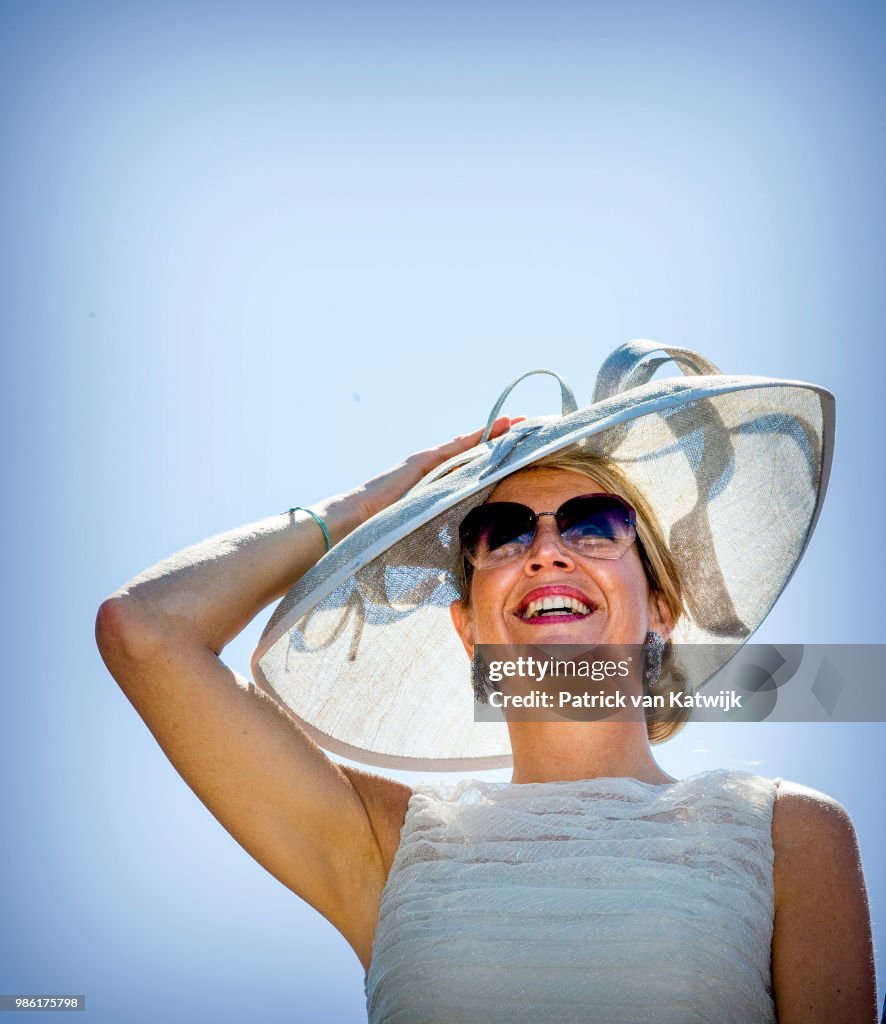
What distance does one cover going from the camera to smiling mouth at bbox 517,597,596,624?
2.82 metres

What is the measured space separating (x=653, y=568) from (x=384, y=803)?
1101mm

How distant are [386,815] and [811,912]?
1098 millimetres

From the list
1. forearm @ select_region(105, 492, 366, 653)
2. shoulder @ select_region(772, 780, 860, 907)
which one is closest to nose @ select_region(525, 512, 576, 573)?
forearm @ select_region(105, 492, 366, 653)

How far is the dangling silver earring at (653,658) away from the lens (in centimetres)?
309

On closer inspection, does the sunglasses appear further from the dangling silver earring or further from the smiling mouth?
the dangling silver earring

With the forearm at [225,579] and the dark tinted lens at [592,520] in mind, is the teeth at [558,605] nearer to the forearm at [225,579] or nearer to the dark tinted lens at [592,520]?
the dark tinted lens at [592,520]

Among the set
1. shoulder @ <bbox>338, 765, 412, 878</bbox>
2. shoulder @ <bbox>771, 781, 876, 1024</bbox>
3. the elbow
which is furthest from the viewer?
shoulder @ <bbox>338, 765, 412, 878</bbox>

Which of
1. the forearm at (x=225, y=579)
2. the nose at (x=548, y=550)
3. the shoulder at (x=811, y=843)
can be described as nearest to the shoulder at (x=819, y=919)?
the shoulder at (x=811, y=843)

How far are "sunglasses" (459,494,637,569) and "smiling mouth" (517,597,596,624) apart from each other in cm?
16

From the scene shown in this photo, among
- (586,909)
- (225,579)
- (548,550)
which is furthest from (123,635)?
(586,909)

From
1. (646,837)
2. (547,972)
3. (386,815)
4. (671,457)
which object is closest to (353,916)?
(386,815)

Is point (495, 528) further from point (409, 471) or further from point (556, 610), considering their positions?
point (409, 471)

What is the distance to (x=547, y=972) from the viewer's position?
2211 millimetres

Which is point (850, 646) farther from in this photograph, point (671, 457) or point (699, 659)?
point (671, 457)
